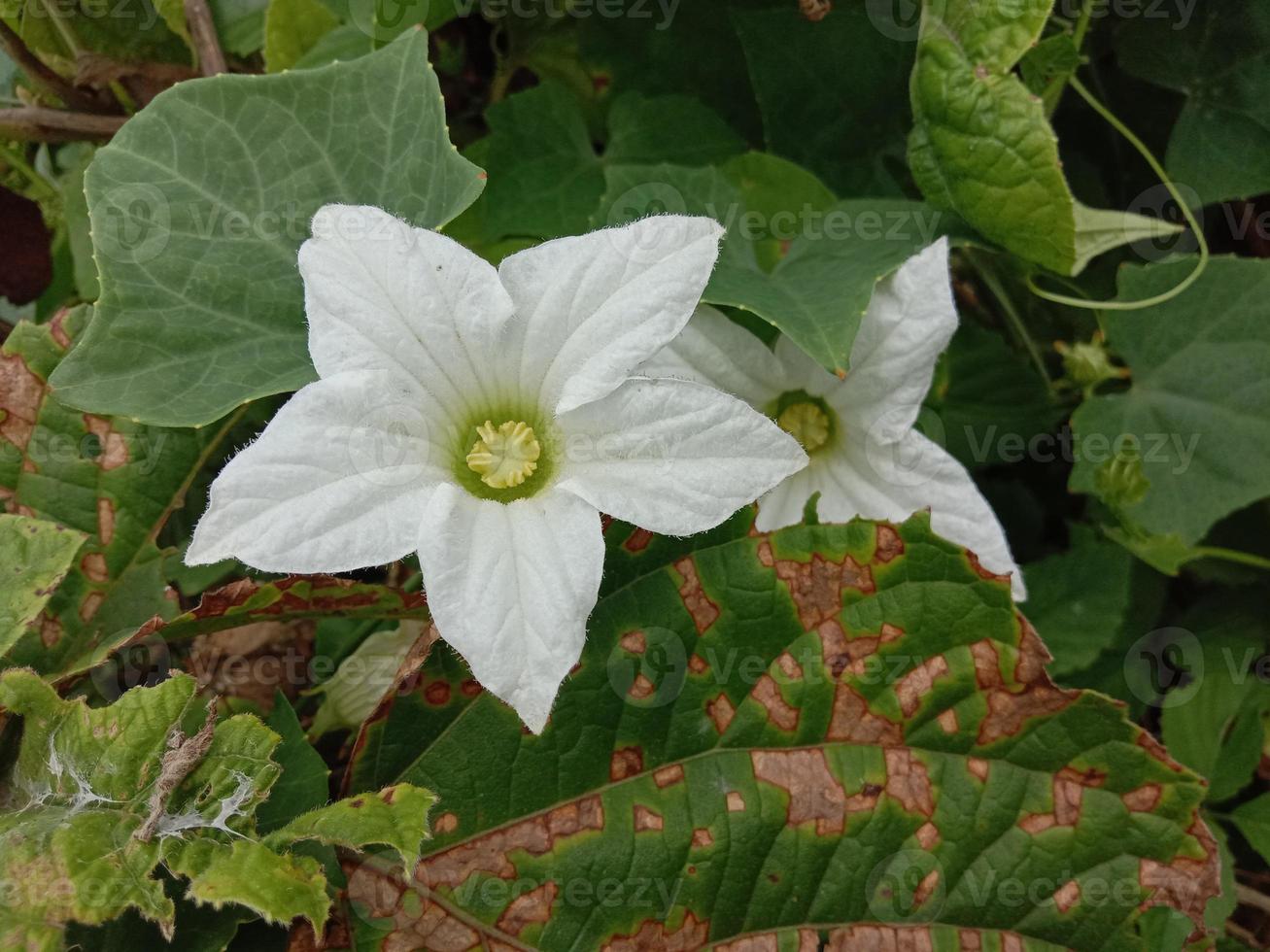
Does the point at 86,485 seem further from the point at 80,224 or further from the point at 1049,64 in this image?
the point at 1049,64

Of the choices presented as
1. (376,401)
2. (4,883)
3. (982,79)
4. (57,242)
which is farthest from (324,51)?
(4,883)

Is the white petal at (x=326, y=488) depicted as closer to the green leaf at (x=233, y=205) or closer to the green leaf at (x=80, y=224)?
the green leaf at (x=233, y=205)

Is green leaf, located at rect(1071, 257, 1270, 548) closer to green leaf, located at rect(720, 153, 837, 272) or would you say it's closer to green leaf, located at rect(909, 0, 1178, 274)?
green leaf, located at rect(909, 0, 1178, 274)

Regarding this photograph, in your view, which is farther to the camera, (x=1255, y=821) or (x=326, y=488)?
(x=1255, y=821)

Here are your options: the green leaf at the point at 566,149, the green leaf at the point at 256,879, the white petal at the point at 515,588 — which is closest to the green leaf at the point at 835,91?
the green leaf at the point at 566,149

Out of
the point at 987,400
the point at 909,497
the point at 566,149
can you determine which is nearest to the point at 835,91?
the point at 566,149

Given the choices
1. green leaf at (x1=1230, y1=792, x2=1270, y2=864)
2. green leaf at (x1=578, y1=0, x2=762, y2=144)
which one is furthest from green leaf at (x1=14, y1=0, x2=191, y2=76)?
green leaf at (x1=1230, y1=792, x2=1270, y2=864)

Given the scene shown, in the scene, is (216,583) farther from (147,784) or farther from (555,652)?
(555,652)
